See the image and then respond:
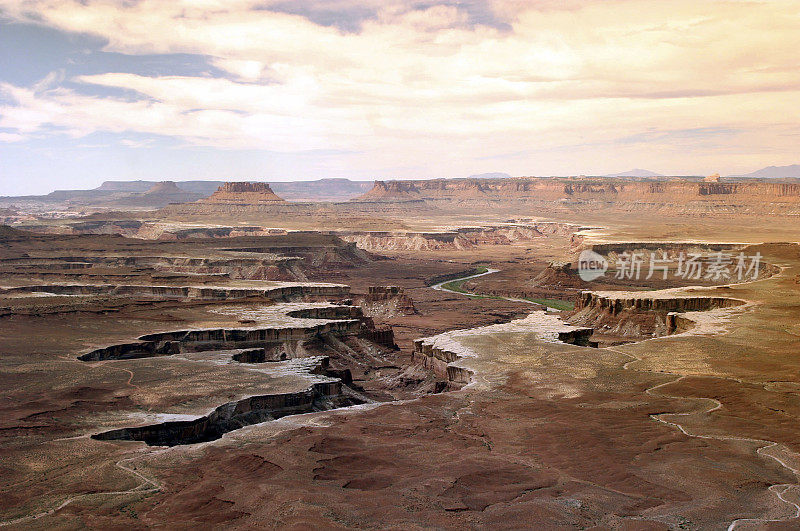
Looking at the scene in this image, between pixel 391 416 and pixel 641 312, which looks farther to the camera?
pixel 641 312

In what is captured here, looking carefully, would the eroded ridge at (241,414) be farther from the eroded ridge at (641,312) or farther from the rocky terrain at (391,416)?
the eroded ridge at (641,312)

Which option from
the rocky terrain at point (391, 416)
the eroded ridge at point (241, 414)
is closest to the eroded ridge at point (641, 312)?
the rocky terrain at point (391, 416)

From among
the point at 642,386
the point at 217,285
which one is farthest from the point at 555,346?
the point at 217,285

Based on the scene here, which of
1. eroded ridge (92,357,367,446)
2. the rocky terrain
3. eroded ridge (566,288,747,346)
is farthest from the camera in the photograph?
eroded ridge (566,288,747,346)

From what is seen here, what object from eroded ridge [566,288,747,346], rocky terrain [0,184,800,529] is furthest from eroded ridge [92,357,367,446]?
eroded ridge [566,288,747,346]

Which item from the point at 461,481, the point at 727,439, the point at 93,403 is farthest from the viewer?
the point at 93,403

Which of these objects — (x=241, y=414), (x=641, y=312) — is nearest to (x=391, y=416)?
(x=241, y=414)

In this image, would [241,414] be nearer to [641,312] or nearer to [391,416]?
[391,416]

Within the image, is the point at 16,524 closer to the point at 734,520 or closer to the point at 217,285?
the point at 734,520

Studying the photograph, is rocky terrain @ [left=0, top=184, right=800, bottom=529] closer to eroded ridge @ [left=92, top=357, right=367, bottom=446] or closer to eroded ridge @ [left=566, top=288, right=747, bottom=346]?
eroded ridge @ [left=92, top=357, right=367, bottom=446]

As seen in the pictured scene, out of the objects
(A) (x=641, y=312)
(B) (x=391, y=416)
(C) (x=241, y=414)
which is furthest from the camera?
(A) (x=641, y=312)

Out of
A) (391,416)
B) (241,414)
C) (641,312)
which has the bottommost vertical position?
(641,312)
